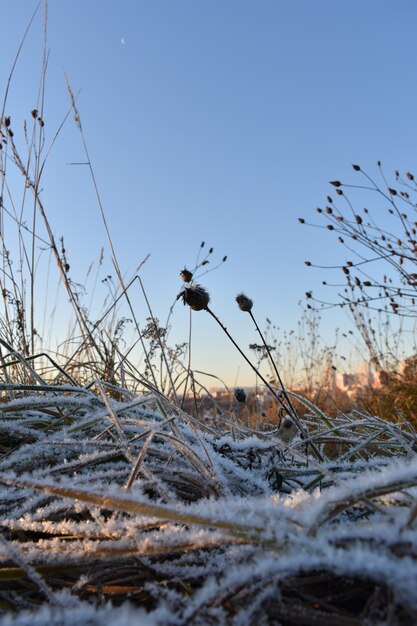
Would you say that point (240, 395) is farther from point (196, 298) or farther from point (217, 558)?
point (217, 558)

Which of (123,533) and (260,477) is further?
(260,477)

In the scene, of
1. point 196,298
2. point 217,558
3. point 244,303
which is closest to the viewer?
point 217,558

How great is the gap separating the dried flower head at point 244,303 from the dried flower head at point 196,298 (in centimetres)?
18

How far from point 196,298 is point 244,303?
22cm

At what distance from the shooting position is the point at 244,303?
1507 mm

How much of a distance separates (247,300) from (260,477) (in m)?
0.70

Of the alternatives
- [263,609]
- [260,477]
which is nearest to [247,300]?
[260,477]

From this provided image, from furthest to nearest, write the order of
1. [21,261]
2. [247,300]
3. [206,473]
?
1. [21,261]
2. [247,300]
3. [206,473]

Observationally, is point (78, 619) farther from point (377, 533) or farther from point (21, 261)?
point (21, 261)

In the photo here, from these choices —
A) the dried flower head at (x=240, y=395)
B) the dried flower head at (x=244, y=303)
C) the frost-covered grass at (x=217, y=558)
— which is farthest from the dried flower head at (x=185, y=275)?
the frost-covered grass at (x=217, y=558)

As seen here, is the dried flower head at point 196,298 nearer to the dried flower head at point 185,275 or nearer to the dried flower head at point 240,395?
the dried flower head at point 185,275

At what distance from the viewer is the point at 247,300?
151cm

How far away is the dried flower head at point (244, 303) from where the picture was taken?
1.50 meters

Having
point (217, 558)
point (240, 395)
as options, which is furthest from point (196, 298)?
point (217, 558)
